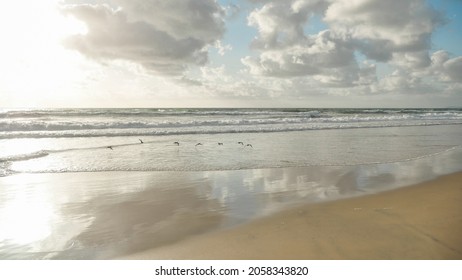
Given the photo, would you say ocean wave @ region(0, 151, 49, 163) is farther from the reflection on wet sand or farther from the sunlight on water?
the sunlight on water

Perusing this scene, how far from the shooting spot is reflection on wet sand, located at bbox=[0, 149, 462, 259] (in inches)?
156

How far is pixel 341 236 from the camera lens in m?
3.75

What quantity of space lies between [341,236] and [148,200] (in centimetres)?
321

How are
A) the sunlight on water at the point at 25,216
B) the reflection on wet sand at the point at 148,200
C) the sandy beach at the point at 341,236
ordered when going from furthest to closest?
the sunlight on water at the point at 25,216 → the reflection on wet sand at the point at 148,200 → the sandy beach at the point at 341,236

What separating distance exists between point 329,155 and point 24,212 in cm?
791

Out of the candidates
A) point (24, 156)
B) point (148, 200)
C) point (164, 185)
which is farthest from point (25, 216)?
point (24, 156)

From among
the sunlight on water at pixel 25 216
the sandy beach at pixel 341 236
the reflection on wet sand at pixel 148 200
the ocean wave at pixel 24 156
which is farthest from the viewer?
the ocean wave at pixel 24 156

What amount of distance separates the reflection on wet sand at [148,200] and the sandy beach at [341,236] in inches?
14.0

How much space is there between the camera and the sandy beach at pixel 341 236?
343 cm

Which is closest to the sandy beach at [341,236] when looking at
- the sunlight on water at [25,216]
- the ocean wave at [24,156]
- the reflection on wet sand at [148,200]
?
the reflection on wet sand at [148,200]

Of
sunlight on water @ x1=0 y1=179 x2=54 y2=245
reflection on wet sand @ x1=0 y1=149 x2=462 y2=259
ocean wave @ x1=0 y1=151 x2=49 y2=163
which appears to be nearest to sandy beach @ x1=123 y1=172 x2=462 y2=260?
reflection on wet sand @ x1=0 y1=149 x2=462 y2=259

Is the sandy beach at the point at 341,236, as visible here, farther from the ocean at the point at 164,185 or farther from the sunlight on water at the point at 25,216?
the sunlight on water at the point at 25,216
